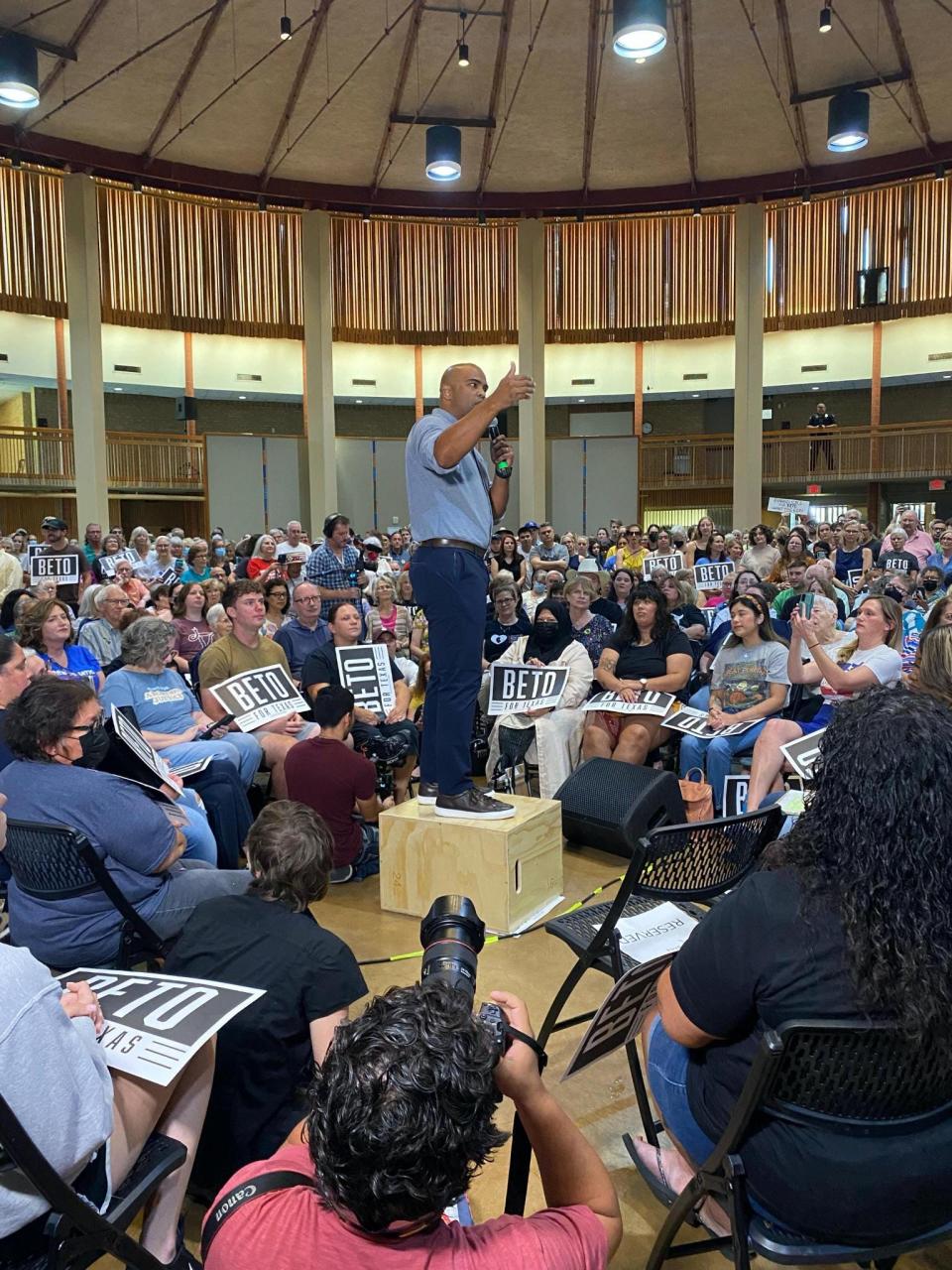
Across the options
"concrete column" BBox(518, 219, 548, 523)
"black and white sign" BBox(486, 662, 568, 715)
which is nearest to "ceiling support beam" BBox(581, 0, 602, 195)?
"concrete column" BBox(518, 219, 548, 523)

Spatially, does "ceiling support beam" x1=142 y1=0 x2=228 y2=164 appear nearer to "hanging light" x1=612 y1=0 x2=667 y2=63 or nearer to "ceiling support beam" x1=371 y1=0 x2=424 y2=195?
"ceiling support beam" x1=371 y1=0 x2=424 y2=195

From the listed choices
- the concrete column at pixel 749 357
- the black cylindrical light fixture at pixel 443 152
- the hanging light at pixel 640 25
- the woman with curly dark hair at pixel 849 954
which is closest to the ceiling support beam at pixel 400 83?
the black cylindrical light fixture at pixel 443 152

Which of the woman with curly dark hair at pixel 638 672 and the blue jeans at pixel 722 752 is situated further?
the woman with curly dark hair at pixel 638 672

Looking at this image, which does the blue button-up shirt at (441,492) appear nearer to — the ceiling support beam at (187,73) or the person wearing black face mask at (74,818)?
the person wearing black face mask at (74,818)

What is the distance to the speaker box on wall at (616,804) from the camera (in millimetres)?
4418

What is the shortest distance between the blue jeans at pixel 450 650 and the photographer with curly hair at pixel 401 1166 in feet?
7.79

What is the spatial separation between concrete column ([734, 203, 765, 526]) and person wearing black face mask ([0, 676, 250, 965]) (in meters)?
15.7

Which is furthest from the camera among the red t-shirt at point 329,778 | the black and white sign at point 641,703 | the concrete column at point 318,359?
the concrete column at point 318,359

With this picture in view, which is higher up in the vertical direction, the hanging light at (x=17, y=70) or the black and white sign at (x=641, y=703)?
the hanging light at (x=17, y=70)

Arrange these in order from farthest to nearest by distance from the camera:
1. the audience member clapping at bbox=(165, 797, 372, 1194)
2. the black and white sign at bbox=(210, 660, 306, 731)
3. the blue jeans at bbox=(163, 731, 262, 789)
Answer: the black and white sign at bbox=(210, 660, 306, 731), the blue jeans at bbox=(163, 731, 262, 789), the audience member clapping at bbox=(165, 797, 372, 1194)

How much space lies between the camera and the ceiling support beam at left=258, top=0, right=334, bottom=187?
11555 mm

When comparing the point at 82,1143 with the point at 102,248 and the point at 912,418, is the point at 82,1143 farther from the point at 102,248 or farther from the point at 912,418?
the point at 912,418

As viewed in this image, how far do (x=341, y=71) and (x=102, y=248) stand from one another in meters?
6.82

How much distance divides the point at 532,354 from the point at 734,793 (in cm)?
1342
